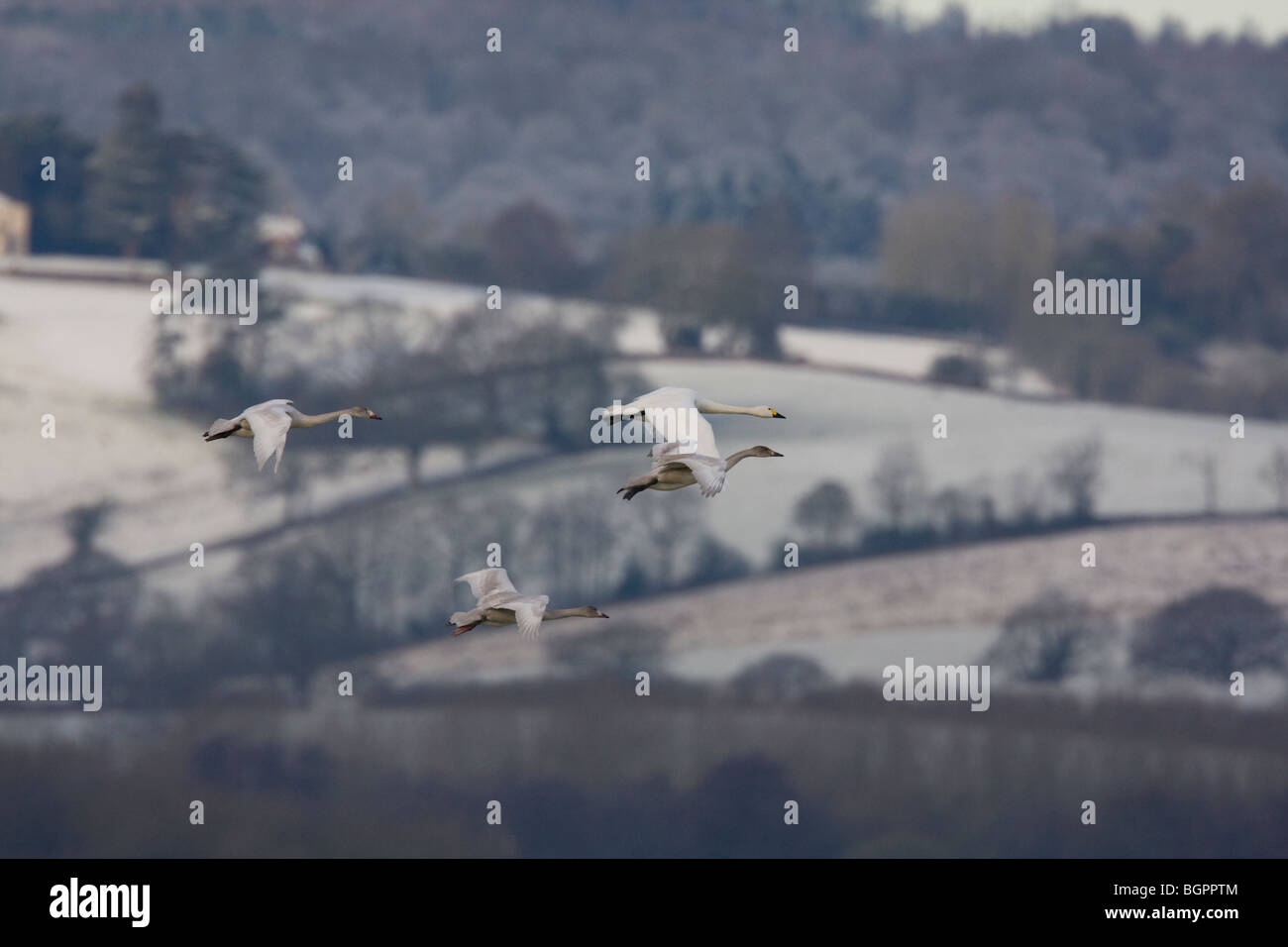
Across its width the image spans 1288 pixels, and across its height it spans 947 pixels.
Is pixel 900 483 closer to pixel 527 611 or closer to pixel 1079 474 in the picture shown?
pixel 1079 474

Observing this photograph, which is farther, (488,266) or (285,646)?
(488,266)

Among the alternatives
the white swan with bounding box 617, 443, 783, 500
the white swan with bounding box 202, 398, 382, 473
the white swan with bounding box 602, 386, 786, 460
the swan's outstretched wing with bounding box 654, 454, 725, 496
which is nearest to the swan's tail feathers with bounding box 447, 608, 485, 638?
the white swan with bounding box 617, 443, 783, 500

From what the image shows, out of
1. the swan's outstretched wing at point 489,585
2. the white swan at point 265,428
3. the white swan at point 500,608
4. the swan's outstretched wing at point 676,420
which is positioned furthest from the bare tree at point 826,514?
the swan's outstretched wing at point 676,420

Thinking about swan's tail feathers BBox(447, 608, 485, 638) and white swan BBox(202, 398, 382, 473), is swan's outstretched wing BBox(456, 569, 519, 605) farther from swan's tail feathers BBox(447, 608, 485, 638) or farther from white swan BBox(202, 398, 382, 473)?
white swan BBox(202, 398, 382, 473)

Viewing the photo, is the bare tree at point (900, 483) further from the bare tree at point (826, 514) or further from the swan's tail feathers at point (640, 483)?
the swan's tail feathers at point (640, 483)
